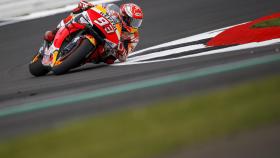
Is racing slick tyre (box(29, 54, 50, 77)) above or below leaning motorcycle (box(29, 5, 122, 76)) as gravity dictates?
below

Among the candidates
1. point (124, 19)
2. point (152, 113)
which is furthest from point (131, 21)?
point (152, 113)

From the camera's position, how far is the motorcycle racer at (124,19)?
9.67 m

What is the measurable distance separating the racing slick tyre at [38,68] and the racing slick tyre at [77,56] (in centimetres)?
74

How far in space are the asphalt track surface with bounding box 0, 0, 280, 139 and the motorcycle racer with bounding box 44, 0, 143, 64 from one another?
394 millimetres

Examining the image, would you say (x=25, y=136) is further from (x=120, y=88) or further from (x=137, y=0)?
(x=137, y=0)

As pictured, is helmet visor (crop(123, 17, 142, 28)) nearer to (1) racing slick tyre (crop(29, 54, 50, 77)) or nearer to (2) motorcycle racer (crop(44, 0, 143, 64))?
(2) motorcycle racer (crop(44, 0, 143, 64))

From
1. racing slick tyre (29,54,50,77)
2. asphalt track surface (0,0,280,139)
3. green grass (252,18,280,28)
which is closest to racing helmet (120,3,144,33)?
asphalt track surface (0,0,280,139)

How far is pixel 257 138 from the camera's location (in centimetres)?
421

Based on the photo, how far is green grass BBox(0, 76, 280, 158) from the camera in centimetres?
427

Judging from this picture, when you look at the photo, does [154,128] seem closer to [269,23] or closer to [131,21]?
[131,21]

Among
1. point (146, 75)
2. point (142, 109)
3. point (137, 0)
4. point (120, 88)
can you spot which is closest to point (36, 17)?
point (137, 0)

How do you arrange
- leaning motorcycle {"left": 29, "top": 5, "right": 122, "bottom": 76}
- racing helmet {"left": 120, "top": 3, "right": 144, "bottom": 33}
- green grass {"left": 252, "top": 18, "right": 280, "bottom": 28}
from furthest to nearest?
1. green grass {"left": 252, "top": 18, "right": 280, "bottom": 28}
2. racing helmet {"left": 120, "top": 3, "right": 144, "bottom": 33}
3. leaning motorcycle {"left": 29, "top": 5, "right": 122, "bottom": 76}

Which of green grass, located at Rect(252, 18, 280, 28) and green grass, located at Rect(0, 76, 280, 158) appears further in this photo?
green grass, located at Rect(252, 18, 280, 28)

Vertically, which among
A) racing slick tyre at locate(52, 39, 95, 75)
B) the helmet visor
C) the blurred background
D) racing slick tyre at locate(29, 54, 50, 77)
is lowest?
racing slick tyre at locate(29, 54, 50, 77)
